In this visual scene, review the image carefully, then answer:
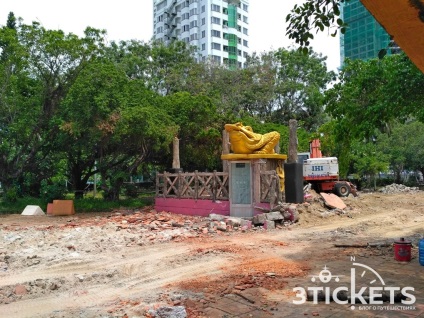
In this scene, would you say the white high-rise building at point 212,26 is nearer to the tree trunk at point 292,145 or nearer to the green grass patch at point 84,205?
the green grass patch at point 84,205

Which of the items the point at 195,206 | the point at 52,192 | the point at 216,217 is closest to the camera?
the point at 216,217

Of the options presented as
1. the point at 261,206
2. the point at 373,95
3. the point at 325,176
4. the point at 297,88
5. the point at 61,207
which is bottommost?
the point at 61,207

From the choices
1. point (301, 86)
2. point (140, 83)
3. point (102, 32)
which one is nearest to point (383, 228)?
point (140, 83)

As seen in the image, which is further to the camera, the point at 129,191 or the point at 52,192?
the point at 129,191

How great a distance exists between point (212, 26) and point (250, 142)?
5775 cm

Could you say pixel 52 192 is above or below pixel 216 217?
above

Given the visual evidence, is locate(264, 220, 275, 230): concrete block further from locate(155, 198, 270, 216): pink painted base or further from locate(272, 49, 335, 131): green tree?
locate(272, 49, 335, 131): green tree

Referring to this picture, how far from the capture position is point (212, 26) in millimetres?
67375

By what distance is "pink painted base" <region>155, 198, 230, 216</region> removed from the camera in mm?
15023

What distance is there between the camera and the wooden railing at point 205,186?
45.5 feet

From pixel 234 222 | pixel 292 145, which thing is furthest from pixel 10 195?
pixel 292 145

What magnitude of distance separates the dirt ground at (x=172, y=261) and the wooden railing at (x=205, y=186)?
136cm

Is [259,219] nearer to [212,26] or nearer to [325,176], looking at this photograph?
[325,176]

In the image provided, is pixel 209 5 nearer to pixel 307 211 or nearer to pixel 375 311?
pixel 307 211
